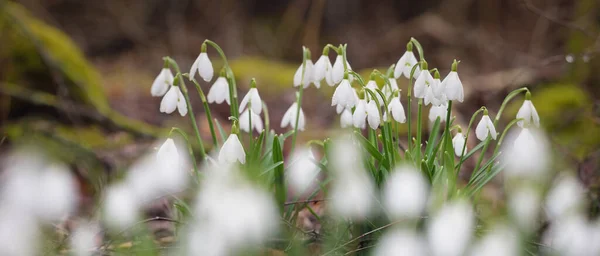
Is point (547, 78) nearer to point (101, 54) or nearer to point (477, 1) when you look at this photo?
point (477, 1)

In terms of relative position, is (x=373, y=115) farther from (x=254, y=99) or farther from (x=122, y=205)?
(x=122, y=205)

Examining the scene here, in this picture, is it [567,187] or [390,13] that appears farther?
[390,13]

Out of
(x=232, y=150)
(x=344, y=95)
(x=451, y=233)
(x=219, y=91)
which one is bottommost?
(x=451, y=233)

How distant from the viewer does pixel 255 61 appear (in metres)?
5.47

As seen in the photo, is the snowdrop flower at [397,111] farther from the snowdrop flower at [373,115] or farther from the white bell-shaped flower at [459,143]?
the white bell-shaped flower at [459,143]

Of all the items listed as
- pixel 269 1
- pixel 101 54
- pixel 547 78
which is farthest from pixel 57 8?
pixel 547 78

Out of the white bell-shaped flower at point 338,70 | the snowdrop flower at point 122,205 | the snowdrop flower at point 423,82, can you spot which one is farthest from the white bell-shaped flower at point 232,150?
the snowdrop flower at point 423,82

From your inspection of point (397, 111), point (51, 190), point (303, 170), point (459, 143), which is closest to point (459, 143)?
point (459, 143)

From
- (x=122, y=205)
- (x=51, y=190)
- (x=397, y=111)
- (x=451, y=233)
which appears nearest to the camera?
(x=451, y=233)

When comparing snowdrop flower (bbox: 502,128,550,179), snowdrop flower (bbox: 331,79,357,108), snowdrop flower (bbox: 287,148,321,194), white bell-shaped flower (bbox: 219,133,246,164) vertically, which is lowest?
snowdrop flower (bbox: 502,128,550,179)

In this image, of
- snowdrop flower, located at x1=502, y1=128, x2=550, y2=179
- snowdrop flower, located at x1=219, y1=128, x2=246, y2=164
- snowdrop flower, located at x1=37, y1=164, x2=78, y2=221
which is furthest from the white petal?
snowdrop flower, located at x1=502, y1=128, x2=550, y2=179

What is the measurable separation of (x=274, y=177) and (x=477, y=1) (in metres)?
7.38

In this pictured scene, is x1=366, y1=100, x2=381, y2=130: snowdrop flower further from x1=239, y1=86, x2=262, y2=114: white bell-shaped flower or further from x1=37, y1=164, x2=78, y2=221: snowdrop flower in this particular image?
x1=37, y1=164, x2=78, y2=221: snowdrop flower

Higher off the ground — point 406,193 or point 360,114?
point 360,114
